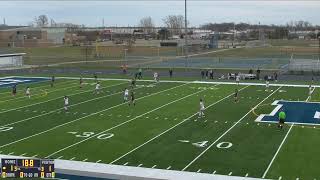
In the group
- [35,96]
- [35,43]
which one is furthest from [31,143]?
[35,43]

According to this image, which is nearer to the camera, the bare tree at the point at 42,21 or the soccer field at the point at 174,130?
the soccer field at the point at 174,130

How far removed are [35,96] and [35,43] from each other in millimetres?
75441

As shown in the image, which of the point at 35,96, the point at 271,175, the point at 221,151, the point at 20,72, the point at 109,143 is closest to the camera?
the point at 271,175

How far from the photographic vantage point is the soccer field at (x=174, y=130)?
60.9 feet

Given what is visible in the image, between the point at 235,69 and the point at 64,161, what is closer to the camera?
the point at 64,161

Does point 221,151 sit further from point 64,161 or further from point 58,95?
point 58,95

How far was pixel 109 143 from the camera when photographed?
21516 millimetres

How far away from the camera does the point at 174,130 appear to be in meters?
24.1
